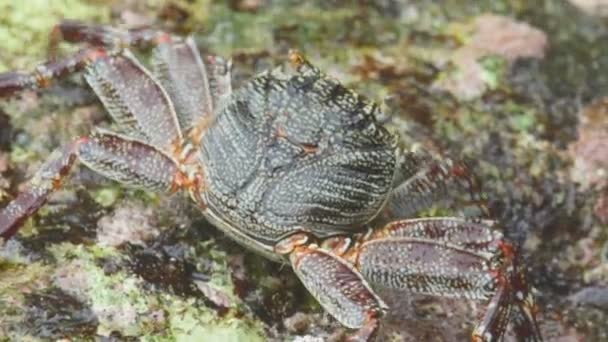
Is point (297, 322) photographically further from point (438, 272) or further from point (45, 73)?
point (45, 73)

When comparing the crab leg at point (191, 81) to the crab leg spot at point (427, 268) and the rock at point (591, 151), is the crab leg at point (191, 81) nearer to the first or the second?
the crab leg spot at point (427, 268)

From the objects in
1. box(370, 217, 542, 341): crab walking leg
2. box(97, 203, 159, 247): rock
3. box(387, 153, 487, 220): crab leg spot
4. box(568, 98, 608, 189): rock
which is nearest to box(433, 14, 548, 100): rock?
box(568, 98, 608, 189): rock

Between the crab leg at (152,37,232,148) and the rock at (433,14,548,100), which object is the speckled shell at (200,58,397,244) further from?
the rock at (433,14,548,100)

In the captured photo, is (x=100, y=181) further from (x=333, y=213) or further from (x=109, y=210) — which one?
(x=333, y=213)

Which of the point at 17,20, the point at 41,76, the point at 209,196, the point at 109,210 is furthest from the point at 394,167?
the point at 17,20

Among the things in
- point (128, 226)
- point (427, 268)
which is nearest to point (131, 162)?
point (128, 226)

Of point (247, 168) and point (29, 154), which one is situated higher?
point (247, 168)
